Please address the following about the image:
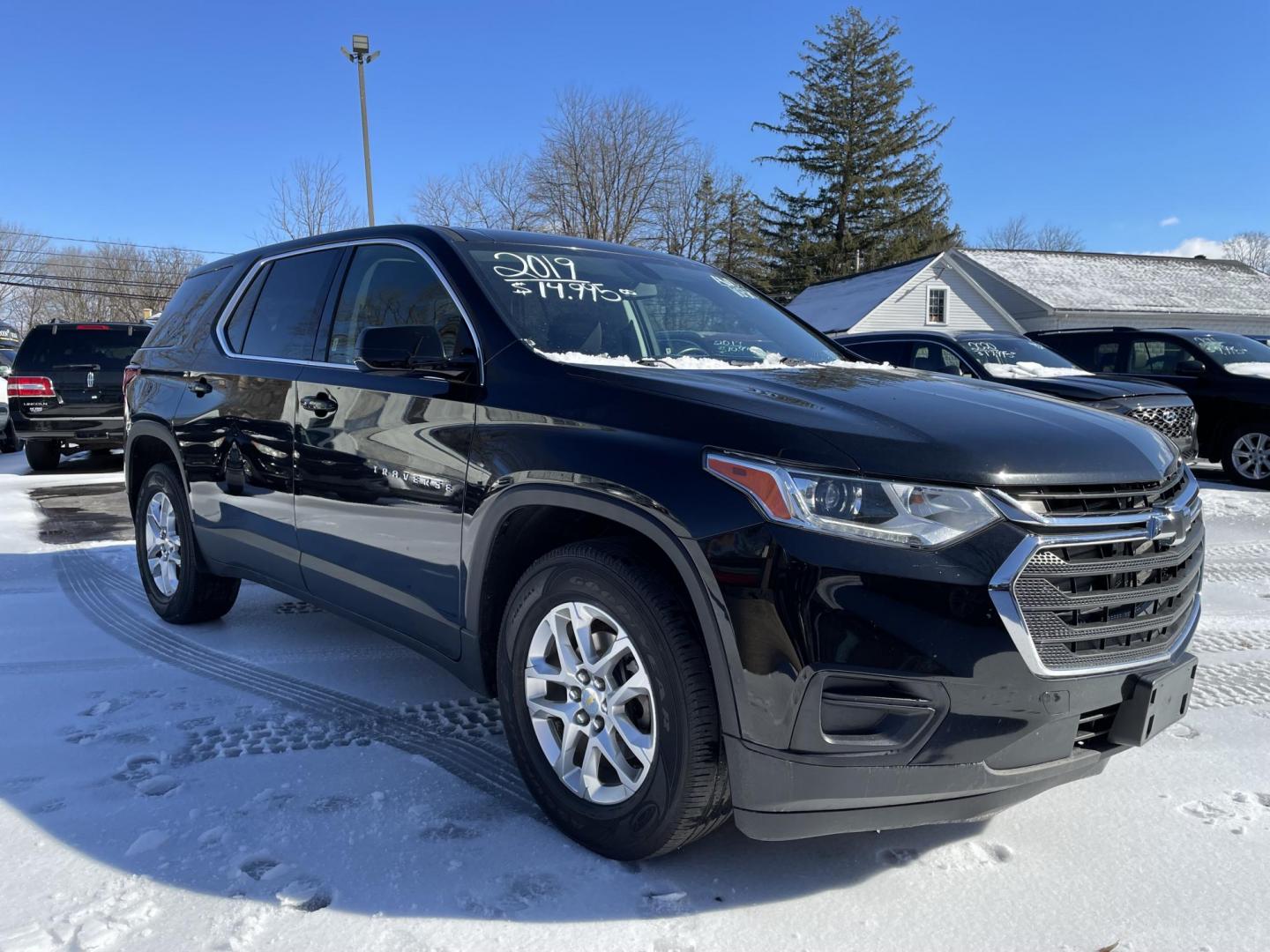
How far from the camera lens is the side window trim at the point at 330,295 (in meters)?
3.03

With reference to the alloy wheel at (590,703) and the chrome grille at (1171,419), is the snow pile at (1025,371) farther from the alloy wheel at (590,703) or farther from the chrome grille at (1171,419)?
the alloy wheel at (590,703)

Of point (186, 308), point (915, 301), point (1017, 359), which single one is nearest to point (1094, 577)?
point (186, 308)

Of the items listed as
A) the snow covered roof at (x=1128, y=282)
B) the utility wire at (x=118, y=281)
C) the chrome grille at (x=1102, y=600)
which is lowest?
the chrome grille at (x=1102, y=600)

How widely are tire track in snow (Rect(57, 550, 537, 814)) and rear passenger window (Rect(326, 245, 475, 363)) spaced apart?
1326 millimetres

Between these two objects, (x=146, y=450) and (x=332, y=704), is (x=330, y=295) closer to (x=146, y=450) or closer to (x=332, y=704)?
(x=332, y=704)

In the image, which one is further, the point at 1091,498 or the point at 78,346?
the point at 78,346

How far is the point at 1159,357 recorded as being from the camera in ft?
34.8

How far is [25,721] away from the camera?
3.46 m

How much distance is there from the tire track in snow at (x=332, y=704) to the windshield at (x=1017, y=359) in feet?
23.1

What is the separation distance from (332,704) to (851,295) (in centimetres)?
3227

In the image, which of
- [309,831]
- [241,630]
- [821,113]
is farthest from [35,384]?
[821,113]

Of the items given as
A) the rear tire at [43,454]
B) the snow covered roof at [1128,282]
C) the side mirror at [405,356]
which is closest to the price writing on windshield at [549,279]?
the side mirror at [405,356]

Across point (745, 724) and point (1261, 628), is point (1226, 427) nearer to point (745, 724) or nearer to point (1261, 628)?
point (1261, 628)

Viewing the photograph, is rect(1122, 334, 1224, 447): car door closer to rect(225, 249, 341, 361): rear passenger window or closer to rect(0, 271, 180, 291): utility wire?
rect(225, 249, 341, 361): rear passenger window
